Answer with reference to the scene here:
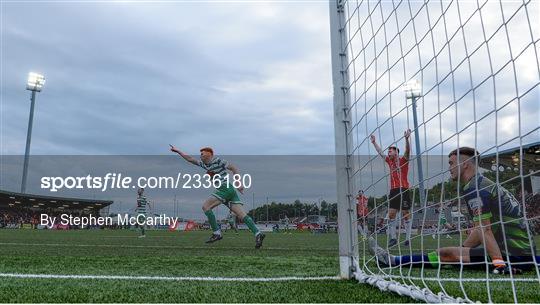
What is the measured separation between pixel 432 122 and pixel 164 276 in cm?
207

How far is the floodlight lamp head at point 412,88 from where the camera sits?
3130 millimetres

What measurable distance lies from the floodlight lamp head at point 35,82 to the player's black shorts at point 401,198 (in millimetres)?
41041

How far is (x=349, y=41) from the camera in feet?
12.5

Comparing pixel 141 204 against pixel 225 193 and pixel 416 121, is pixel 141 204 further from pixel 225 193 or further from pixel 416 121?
pixel 416 121

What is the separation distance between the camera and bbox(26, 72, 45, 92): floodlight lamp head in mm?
39656

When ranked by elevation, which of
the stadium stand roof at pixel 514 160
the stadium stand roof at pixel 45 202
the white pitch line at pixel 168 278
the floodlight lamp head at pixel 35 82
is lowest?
the white pitch line at pixel 168 278

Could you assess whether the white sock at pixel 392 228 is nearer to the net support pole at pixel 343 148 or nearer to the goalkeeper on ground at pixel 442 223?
the goalkeeper on ground at pixel 442 223

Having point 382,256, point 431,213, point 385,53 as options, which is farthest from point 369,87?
point 382,256

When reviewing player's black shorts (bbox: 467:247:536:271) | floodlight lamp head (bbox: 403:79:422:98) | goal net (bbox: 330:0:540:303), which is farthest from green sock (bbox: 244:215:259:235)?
floodlight lamp head (bbox: 403:79:422:98)

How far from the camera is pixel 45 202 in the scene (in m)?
55.2

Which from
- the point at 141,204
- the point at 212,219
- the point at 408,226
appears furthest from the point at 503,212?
the point at 141,204

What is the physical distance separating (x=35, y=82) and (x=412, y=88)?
137 feet

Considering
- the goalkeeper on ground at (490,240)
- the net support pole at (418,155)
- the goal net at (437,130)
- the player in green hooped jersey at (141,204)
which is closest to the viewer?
the goal net at (437,130)

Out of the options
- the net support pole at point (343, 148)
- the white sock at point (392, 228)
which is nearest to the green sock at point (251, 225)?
the white sock at point (392, 228)
